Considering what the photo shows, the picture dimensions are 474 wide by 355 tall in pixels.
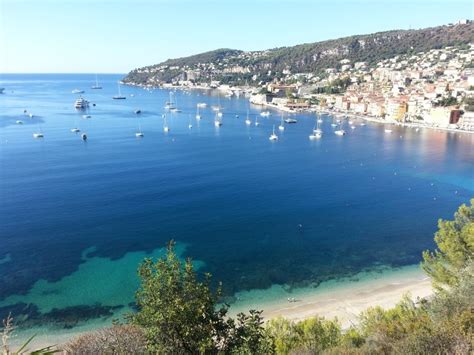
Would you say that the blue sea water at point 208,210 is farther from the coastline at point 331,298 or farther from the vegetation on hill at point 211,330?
the vegetation on hill at point 211,330

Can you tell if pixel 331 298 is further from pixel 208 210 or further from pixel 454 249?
pixel 208 210

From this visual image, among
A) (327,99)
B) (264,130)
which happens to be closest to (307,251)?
(264,130)

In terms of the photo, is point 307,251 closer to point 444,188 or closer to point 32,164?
point 444,188

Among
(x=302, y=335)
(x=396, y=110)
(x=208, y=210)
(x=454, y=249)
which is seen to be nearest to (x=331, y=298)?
(x=454, y=249)

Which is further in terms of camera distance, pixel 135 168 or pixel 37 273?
pixel 135 168

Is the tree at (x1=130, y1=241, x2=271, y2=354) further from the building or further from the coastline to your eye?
the building

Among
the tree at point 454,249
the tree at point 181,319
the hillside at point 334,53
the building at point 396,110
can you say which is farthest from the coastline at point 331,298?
the hillside at point 334,53
